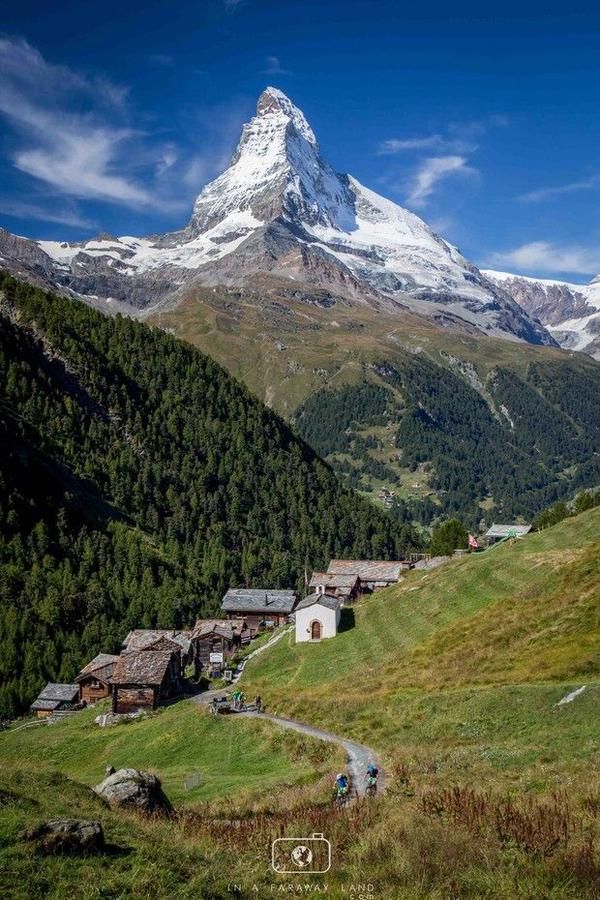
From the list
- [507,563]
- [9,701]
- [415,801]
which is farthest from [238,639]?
[415,801]

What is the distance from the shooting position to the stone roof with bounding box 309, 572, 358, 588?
118875 mm

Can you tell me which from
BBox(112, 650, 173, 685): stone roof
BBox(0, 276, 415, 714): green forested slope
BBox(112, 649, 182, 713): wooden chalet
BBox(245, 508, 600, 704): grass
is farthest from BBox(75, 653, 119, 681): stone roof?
BBox(245, 508, 600, 704): grass

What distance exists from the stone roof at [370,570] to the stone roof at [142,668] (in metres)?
52.1

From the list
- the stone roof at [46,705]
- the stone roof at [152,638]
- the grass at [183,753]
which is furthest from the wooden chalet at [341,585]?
the grass at [183,753]

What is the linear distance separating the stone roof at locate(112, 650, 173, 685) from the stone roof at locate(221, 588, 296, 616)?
48.0 metres

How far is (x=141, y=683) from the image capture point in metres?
77.8

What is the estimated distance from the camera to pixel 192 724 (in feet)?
185

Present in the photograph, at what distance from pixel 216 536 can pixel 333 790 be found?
540ft

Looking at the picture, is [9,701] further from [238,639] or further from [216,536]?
[216,536]

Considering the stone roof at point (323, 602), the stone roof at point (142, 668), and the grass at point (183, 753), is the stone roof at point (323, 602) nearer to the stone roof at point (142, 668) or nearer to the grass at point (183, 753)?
the stone roof at point (142, 668)

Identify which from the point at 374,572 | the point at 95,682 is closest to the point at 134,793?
the point at 95,682

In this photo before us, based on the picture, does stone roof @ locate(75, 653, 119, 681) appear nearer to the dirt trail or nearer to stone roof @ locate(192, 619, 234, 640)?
stone roof @ locate(192, 619, 234, 640)

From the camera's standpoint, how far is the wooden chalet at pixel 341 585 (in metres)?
117

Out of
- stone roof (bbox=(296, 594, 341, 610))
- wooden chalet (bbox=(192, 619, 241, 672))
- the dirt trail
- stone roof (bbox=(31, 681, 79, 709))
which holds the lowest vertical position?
stone roof (bbox=(31, 681, 79, 709))
